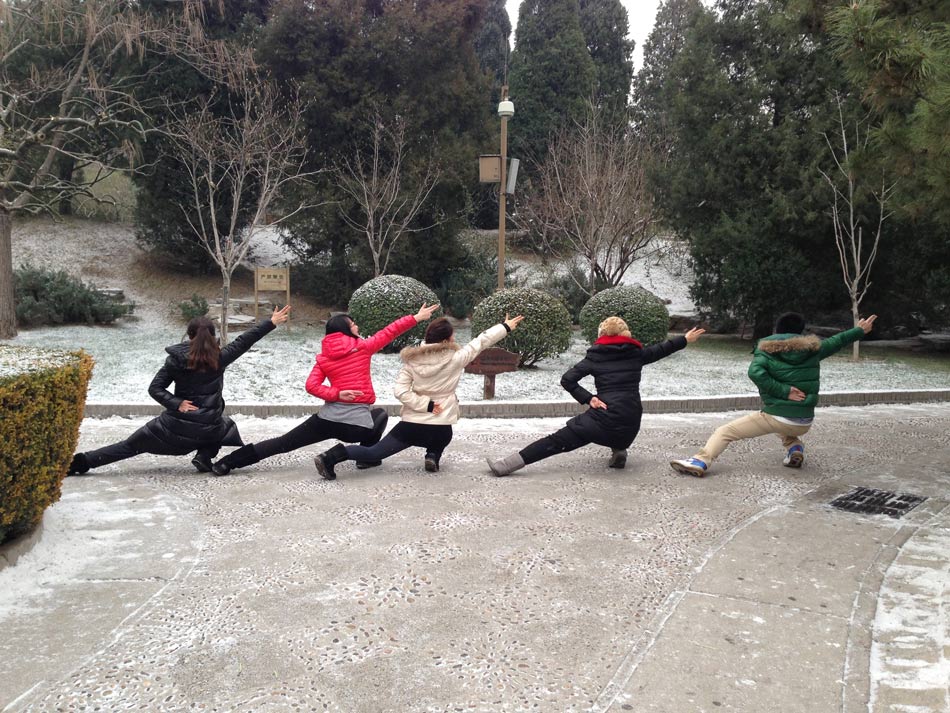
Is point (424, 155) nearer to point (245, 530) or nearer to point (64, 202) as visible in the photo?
point (64, 202)

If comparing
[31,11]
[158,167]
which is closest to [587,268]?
[158,167]

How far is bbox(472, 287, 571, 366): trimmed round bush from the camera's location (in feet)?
40.8

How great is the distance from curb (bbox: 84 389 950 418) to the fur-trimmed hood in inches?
136

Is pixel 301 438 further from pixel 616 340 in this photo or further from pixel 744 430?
pixel 744 430

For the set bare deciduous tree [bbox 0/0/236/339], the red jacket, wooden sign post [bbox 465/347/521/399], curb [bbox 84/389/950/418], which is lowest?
curb [bbox 84/389/950/418]

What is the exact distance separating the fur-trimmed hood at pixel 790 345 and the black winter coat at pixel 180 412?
4.04 m

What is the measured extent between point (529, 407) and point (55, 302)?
1254 centimetres

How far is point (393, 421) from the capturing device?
9.09 meters

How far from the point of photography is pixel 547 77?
31172 millimetres

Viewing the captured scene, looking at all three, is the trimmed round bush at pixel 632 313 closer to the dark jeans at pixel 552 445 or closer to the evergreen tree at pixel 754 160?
the evergreen tree at pixel 754 160

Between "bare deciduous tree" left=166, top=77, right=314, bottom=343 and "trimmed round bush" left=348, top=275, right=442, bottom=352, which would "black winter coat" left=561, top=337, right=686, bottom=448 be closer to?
"trimmed round bush" left=348, top=275, right=442, bottom=352

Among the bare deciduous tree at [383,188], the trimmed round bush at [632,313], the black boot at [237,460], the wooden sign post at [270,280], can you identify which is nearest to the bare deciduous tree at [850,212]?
the trimmed round bush at [632,313]

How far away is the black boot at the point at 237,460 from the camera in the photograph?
21.2ft

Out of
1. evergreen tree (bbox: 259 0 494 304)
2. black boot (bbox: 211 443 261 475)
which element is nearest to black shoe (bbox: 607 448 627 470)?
black boot (bbox: 211 443 261 475)
